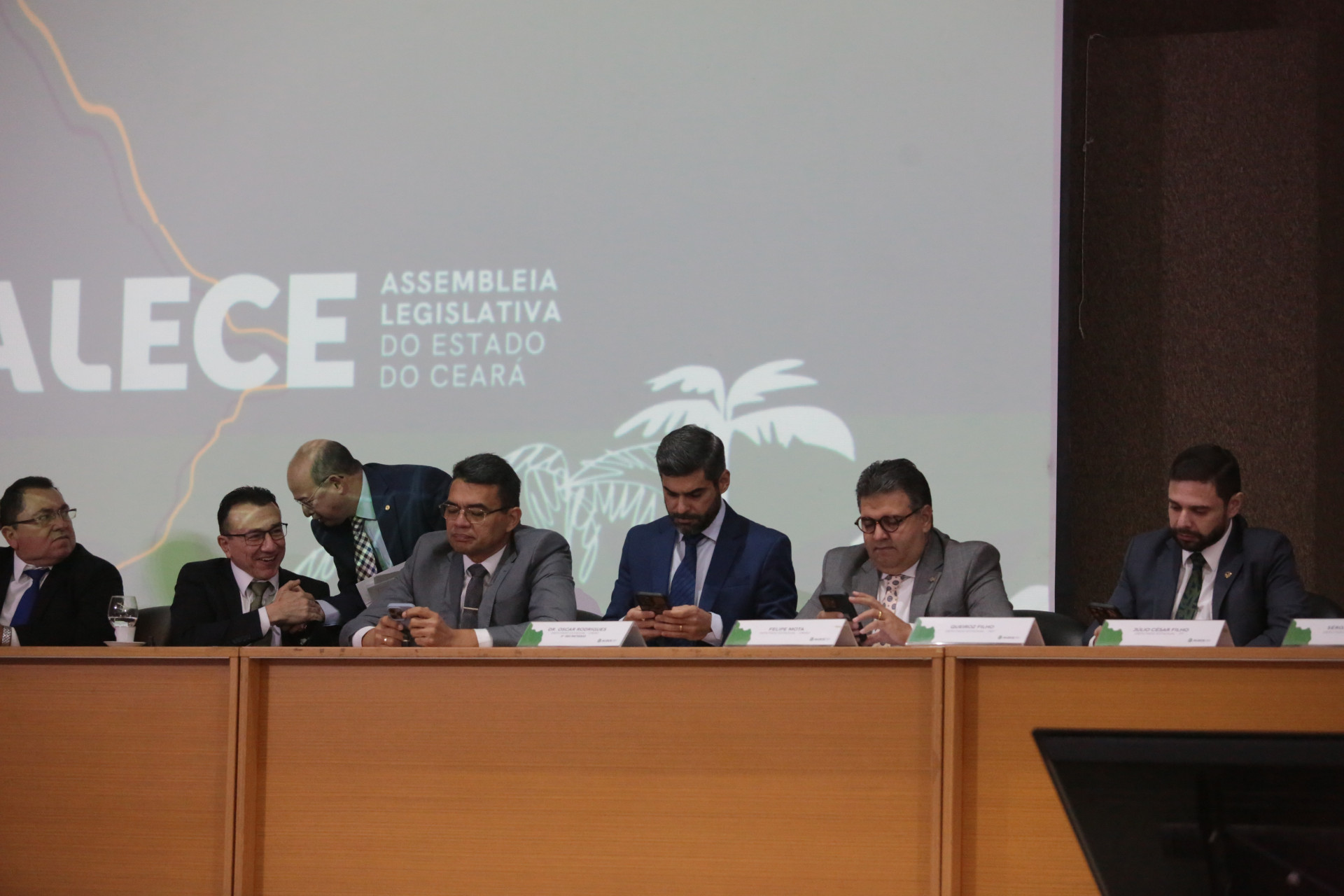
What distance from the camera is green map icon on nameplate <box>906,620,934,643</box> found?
7.66ft

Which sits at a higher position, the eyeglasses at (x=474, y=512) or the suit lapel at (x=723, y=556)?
the eyeglasses at (x=474, y=512)

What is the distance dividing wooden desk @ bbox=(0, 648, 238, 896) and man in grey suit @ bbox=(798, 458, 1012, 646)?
128 centimetres

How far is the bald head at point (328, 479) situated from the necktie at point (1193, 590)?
2256mm

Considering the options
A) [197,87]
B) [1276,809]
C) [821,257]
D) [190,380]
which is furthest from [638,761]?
[197,87]

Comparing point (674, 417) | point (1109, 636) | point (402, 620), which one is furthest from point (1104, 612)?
point (674, 417)

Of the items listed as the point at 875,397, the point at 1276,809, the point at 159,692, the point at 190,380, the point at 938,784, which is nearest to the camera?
the point at 1276,809

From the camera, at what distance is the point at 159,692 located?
2479 mm

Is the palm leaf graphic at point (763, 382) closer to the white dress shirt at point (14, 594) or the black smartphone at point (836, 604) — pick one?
the black smartphone at point (836, 604)

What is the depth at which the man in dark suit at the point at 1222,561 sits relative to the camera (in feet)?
9.81

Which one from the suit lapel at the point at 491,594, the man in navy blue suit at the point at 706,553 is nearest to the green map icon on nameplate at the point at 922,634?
the man in navy blue suit at the point at 706,553

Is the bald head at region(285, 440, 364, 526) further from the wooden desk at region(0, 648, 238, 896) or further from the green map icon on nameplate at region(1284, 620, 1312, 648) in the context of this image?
the green map icon on nameplate at region(1284, 620, 1312, 648)

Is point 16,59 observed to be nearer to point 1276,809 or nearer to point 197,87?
point 197,87

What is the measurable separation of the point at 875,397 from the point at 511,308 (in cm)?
108

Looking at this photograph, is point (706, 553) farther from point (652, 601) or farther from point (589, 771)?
point (589, 771)
